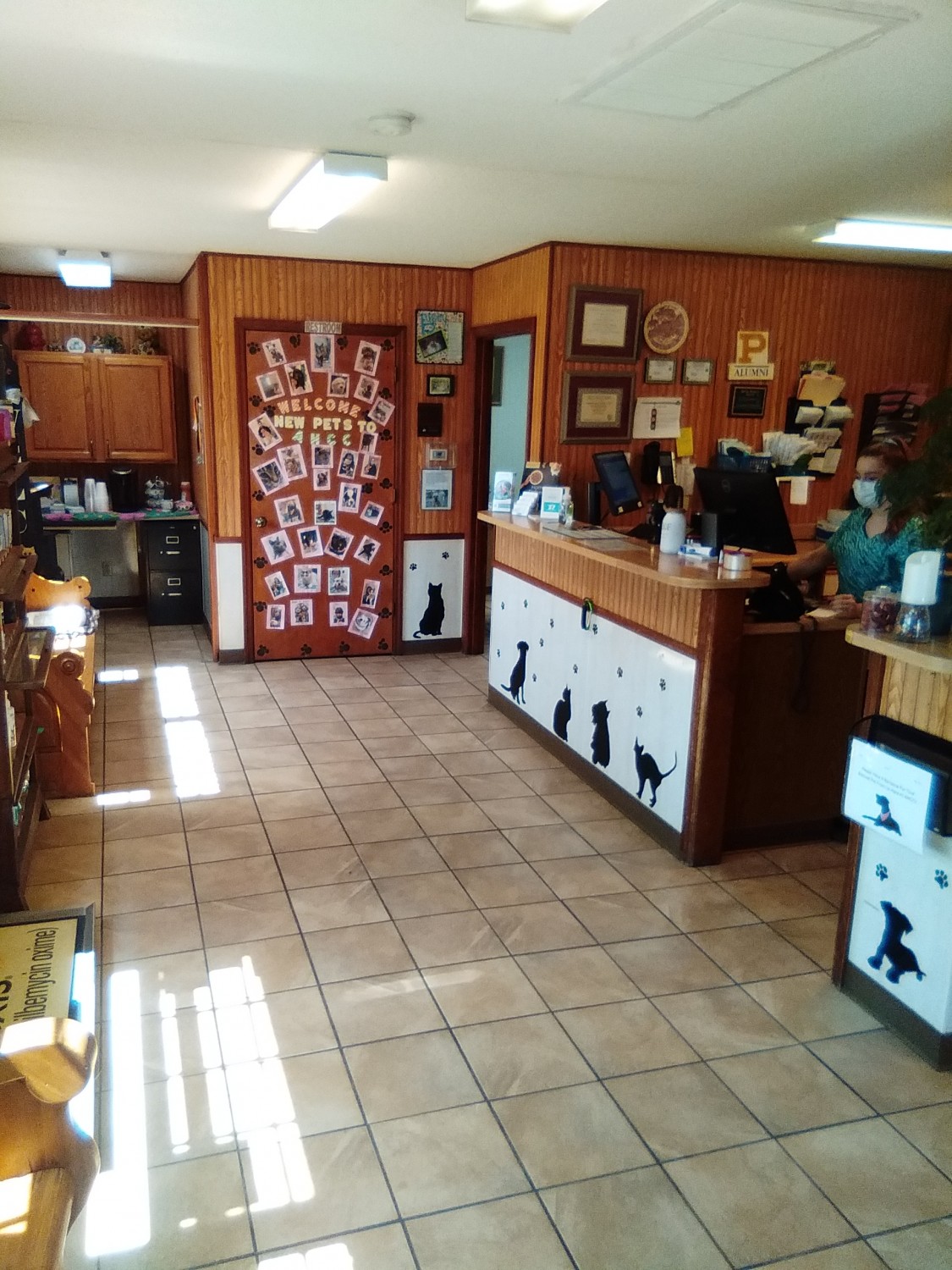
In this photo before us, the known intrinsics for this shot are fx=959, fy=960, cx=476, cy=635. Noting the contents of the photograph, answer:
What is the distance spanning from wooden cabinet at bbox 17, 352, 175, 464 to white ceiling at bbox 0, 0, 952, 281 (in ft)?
7.32

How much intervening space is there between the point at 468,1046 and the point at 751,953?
3.56 ft

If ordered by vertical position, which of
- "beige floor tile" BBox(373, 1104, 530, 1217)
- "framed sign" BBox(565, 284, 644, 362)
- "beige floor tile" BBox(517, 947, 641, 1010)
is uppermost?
"framed sign" BBox(565, 284, 644, 362)

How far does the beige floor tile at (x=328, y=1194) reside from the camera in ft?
6.93

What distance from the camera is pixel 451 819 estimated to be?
4.20 meters

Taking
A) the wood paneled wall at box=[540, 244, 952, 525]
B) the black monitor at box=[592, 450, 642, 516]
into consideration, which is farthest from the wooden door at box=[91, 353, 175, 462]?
the black monitor at box=[592, 450, 642, 516]

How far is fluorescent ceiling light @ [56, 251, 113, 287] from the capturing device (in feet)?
20.8

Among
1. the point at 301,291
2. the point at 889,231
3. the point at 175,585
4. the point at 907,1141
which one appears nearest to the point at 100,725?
the point at 175,585

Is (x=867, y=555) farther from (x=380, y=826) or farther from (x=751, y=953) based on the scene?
(x=380, y=826)

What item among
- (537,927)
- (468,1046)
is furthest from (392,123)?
(468,1046)

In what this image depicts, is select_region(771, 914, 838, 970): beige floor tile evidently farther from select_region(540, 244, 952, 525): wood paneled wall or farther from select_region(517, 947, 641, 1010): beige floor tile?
select_region(540, 244, 952, 525): wood paneled wall

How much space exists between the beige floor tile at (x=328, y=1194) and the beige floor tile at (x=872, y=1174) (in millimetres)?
1028

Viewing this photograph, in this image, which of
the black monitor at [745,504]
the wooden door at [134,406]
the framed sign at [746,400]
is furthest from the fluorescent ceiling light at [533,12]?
the wooden door at [134,406]

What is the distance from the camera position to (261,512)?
21.3ft

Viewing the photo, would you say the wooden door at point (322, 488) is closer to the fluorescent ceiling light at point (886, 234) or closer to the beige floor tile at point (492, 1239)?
the fluorescent ceiling light at point (886, 234)
